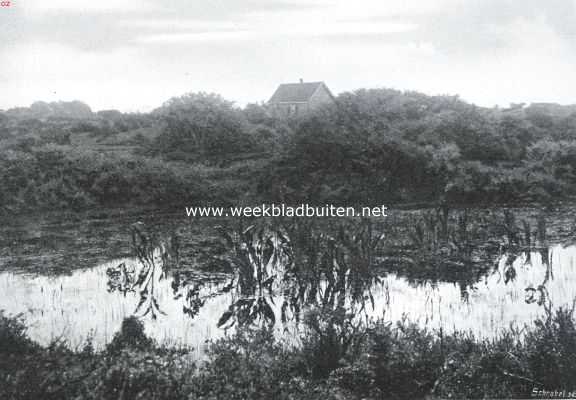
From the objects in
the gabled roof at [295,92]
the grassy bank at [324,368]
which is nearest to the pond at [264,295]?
the grassy bank at [324,368]

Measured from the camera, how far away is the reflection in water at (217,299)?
16.6 feet

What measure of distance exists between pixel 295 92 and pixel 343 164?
804 inches

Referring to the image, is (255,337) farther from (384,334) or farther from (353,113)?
(353,113)

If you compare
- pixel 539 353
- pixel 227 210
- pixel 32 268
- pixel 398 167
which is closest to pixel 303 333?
pixel 539 353

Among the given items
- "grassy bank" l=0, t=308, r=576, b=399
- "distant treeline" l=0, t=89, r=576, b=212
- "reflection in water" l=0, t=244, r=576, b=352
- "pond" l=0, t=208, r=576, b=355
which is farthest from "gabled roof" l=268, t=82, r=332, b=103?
"grassy bank" l=0, t=308, r=576, b=399

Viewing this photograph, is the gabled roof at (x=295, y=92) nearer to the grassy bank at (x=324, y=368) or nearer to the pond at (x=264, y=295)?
the pond at (x=264, y=295)

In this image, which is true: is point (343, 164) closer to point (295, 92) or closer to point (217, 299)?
point (217, 299)

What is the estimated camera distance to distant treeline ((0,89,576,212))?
40.0ft

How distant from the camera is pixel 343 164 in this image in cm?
1324

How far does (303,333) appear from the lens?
15.9 ft

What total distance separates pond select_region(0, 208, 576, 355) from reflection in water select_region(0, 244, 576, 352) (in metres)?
0.01

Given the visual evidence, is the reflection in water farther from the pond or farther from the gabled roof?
the gabled roof

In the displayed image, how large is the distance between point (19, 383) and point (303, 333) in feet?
7.66

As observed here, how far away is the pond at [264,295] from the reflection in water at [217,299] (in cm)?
1
